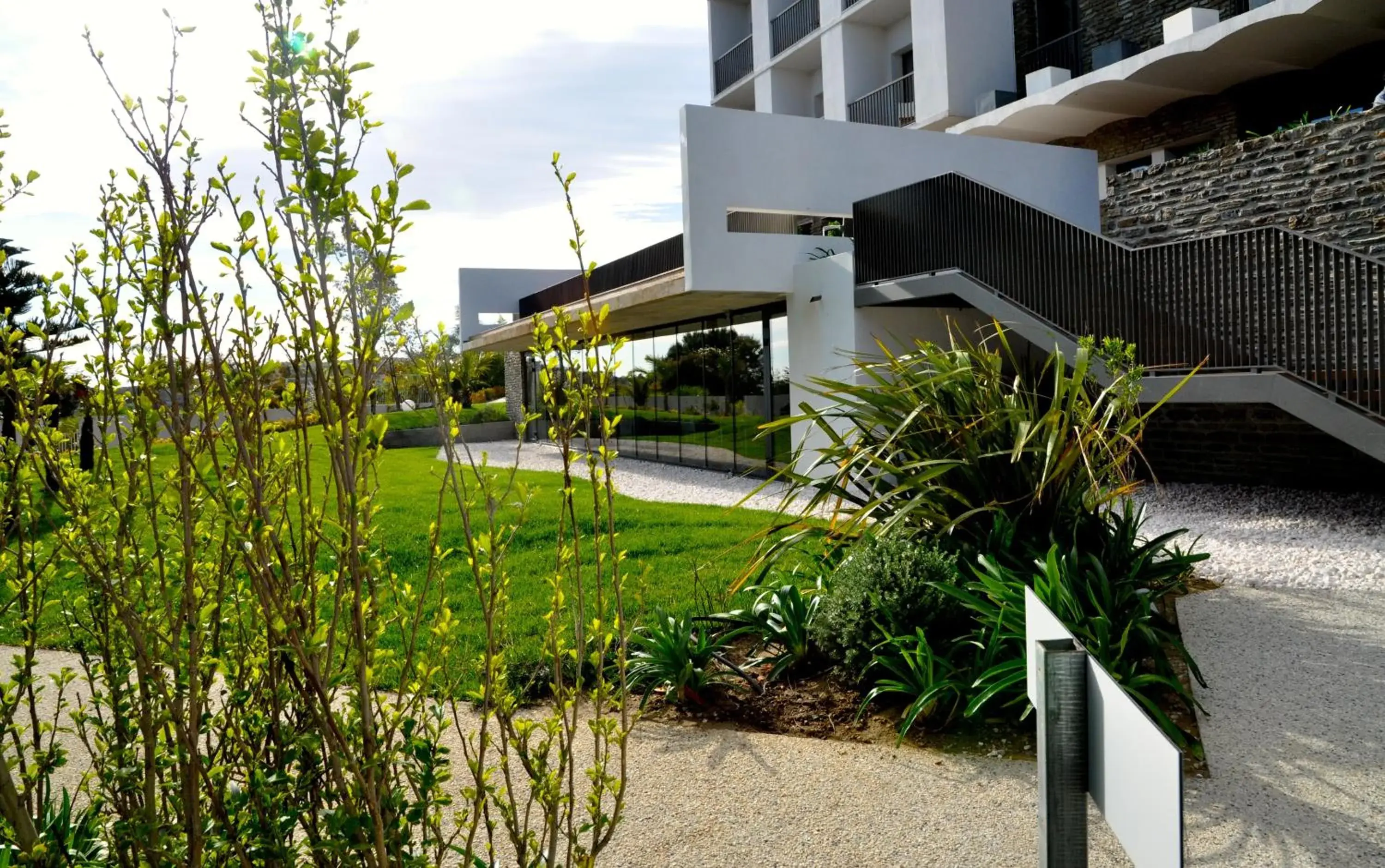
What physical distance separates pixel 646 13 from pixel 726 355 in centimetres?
975

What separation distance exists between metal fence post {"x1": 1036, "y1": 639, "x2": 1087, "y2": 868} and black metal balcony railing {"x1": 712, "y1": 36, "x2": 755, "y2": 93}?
24.3 meters

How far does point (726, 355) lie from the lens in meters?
15.5

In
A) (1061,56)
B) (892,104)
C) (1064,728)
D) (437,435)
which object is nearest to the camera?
(1064,728)

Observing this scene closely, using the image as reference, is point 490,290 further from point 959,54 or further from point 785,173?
point 785,173

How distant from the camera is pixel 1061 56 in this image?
18.1m

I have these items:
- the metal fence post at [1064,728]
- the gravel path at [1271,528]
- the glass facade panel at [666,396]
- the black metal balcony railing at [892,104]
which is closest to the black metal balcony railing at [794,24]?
the black metal balcony railing at [892,104]

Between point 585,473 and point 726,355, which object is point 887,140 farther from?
point 585,473

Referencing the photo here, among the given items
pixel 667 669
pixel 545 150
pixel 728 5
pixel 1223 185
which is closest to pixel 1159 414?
pixel 1223 185

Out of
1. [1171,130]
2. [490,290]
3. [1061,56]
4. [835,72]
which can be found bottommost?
[490,290]

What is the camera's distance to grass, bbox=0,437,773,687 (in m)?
6.08

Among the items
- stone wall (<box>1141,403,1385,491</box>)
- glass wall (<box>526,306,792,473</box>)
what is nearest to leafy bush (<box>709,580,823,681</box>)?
stone wall (<box>1141,403,1385,491</box>)

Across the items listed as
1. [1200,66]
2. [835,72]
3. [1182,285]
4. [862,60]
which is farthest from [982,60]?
[1182,285]

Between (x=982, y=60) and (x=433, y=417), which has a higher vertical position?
(x=982, y=60)

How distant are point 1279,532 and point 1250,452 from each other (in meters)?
2.84
